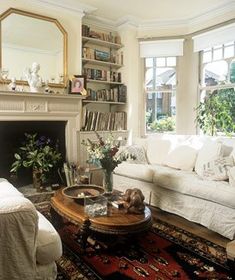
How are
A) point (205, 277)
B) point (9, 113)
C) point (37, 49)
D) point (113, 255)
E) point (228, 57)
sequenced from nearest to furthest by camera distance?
A: point (205, 277) < point (113, 255) < point (9, 113) < point (37, 49) < point (228, 57)

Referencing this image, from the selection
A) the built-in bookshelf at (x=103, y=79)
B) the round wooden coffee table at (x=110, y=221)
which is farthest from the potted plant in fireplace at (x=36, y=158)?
the round wooden coffee table at (x=110, y=221)

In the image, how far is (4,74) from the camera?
11.8 feet

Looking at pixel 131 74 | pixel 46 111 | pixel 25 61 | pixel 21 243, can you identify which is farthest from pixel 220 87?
pixel 21 243

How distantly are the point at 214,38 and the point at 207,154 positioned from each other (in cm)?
210

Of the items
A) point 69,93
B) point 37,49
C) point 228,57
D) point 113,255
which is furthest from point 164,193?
point 37,49

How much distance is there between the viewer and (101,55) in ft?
15.4

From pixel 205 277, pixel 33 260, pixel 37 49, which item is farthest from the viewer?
pixel 37 49

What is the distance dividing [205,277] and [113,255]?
0.72 meters

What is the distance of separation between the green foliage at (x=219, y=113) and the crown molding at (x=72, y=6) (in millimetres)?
2374

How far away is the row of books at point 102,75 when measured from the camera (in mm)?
4545

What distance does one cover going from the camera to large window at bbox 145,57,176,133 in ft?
15.9

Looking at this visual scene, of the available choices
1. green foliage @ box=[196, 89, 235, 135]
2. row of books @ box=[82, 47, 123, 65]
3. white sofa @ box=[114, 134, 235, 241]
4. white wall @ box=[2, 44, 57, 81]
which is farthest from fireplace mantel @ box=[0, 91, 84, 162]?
green foliage @ box=[196, 89, 235, 135]

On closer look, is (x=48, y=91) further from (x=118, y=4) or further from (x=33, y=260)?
(x=33, y=260)

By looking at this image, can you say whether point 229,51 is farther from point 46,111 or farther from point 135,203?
point 135,203
